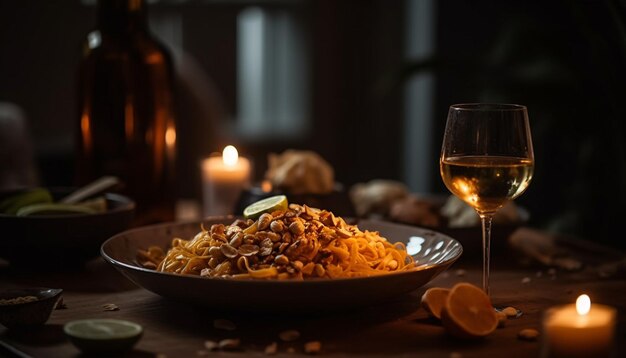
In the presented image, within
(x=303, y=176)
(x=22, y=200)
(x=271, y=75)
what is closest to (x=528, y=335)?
(x=303, y=176)

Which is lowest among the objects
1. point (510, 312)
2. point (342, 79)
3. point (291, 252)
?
point (510, 312)

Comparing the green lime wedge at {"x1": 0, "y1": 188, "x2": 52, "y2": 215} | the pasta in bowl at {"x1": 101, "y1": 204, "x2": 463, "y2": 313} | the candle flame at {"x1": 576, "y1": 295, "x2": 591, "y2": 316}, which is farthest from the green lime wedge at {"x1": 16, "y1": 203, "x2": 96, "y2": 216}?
the candle flame at {"x1": 576, "y1": 295, "x2": 591, "y2": 316}

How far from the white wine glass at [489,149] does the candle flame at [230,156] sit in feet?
3.18

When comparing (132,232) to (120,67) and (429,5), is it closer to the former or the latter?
(120,67)

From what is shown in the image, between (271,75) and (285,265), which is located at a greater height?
(271,75)

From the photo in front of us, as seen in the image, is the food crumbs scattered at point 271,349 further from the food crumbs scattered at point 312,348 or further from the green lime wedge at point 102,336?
the green lime wedge at point 102,336

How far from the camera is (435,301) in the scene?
122cm

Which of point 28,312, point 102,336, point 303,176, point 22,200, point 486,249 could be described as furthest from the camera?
point 303,176

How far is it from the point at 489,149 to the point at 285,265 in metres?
0.34

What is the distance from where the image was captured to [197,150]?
381cm

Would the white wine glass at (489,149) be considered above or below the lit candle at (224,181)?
above

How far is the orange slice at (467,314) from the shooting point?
1.13m

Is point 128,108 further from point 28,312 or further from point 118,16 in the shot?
point 28,312

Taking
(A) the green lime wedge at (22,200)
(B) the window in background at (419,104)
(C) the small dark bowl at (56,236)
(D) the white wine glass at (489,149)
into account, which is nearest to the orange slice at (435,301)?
(D) the white wine glass at (489,149)
